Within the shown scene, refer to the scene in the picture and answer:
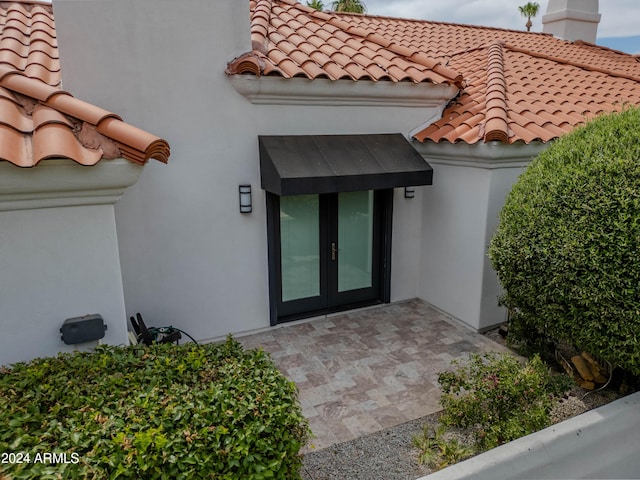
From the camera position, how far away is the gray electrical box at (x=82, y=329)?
5758mm

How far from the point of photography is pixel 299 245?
35.3 feet

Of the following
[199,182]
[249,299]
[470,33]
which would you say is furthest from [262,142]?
[470,33]

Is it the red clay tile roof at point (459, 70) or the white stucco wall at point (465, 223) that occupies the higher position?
the red clay tile roof at point (459, 70)

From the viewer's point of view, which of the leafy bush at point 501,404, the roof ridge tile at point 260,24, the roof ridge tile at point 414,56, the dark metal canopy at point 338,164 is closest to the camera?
the leafy bush at point 501,404

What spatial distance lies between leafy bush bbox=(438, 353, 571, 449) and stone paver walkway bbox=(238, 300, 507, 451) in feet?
2.83

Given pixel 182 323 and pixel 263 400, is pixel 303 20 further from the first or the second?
pixel 263 400

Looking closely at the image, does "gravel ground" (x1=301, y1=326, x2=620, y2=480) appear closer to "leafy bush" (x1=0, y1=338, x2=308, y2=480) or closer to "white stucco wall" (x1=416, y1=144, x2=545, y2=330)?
"leafy bush" (x1=0, y1=338, x2=308, y2=480)

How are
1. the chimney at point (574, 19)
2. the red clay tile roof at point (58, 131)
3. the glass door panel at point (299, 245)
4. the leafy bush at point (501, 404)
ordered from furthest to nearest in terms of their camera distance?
the chimney at point (574, 19) → the glass door panel at point (299, 245) → the leafy bush at point (501, 404) → the red clay tile roof at point (58, 131)

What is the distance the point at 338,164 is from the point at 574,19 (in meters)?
17.9

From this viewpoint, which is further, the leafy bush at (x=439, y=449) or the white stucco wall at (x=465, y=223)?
the white stucco wall at (x=465, y=223)

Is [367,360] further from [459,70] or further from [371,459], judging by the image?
[459,70]

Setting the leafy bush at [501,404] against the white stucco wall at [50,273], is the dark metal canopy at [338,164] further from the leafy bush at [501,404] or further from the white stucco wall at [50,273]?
the leafy bush at [501,404]

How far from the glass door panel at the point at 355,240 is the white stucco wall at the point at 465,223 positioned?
5.20 feet

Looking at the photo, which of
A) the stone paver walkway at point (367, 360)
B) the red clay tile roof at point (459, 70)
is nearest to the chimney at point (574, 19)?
the red clay tile roof at point (459, 70)
